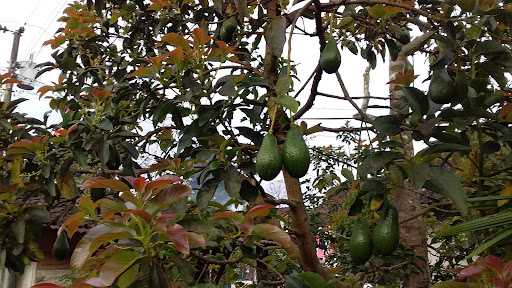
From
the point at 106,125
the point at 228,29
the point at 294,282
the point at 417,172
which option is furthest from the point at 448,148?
the point at 106,125

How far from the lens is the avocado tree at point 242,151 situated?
1.00 metres

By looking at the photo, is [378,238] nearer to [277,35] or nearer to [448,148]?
[448,148]

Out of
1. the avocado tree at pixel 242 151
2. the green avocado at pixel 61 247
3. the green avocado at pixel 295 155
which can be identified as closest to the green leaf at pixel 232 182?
the avocado tree at pixel 242 151

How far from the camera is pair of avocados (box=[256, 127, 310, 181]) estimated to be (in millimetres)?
1178

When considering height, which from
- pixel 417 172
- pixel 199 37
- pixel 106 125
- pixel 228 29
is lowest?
Answer: pixel 417 172

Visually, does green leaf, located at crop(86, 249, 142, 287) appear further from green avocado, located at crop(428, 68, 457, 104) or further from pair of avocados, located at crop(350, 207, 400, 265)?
green avocado, located at crop(428, 68, 457, 104)

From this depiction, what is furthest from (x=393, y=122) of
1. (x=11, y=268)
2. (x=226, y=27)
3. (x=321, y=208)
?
(x=321, y=208)

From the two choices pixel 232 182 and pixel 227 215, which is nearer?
pixel 227 215

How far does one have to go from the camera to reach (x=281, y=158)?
1193 millimetres

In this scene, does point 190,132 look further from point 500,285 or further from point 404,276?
point 404,276

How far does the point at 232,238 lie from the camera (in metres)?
1.29

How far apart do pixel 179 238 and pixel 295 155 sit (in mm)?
390

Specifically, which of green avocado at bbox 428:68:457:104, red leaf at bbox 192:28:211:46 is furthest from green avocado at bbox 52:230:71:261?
green avocado at bbox 428:68:457:104

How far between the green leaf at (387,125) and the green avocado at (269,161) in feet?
0.86
